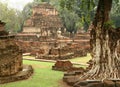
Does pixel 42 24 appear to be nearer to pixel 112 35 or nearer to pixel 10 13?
pixel 10 13

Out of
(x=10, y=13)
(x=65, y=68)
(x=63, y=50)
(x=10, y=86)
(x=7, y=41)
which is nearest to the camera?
(x=10, y=86)

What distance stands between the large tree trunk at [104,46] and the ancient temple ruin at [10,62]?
2816mm

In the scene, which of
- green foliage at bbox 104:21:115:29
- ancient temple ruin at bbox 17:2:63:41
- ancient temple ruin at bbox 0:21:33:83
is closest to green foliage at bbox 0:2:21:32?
ancient temple ruin at bbox 17:2:63:41

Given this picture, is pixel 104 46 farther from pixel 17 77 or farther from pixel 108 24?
pixel 17 77

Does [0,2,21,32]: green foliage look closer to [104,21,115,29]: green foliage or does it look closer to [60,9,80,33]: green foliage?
[60,9,80,33]: green foliage

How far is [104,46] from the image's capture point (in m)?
10.1

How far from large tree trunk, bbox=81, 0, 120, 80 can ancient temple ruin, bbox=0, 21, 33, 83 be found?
2.82m

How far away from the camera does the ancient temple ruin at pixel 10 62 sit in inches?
425

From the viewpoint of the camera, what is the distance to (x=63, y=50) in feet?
73.2

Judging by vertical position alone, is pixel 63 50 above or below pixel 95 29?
below

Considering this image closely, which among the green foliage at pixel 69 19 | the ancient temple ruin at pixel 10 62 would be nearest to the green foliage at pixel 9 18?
the green foliage at pixel 69 19

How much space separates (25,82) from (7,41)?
1.95m

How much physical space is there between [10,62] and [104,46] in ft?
12.3

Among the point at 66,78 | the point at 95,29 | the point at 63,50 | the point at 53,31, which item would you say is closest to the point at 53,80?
the point at 66,78
